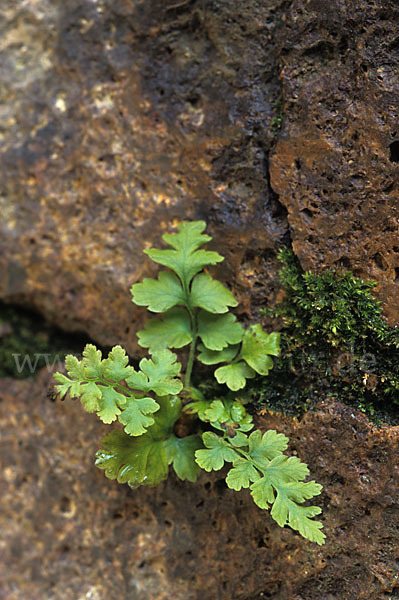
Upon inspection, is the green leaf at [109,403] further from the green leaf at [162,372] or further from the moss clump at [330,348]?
the moss clump at [330,348]

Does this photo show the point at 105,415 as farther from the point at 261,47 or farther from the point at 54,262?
the point at 261,47

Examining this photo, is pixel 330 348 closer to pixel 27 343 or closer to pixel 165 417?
pixel 165 417

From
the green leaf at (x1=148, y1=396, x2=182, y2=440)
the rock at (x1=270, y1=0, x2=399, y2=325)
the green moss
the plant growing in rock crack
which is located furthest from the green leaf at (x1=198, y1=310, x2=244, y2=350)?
the green moss

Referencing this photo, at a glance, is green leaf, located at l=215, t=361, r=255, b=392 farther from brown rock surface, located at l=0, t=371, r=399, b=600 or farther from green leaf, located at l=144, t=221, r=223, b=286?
green leaf, located at l=144, t=221, r=223, b=286

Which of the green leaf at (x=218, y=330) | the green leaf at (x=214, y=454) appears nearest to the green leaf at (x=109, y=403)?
the green leaf at (x=214, y=454)

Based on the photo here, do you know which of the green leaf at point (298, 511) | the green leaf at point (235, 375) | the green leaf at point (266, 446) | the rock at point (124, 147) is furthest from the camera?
the rock at point (124, 147)
